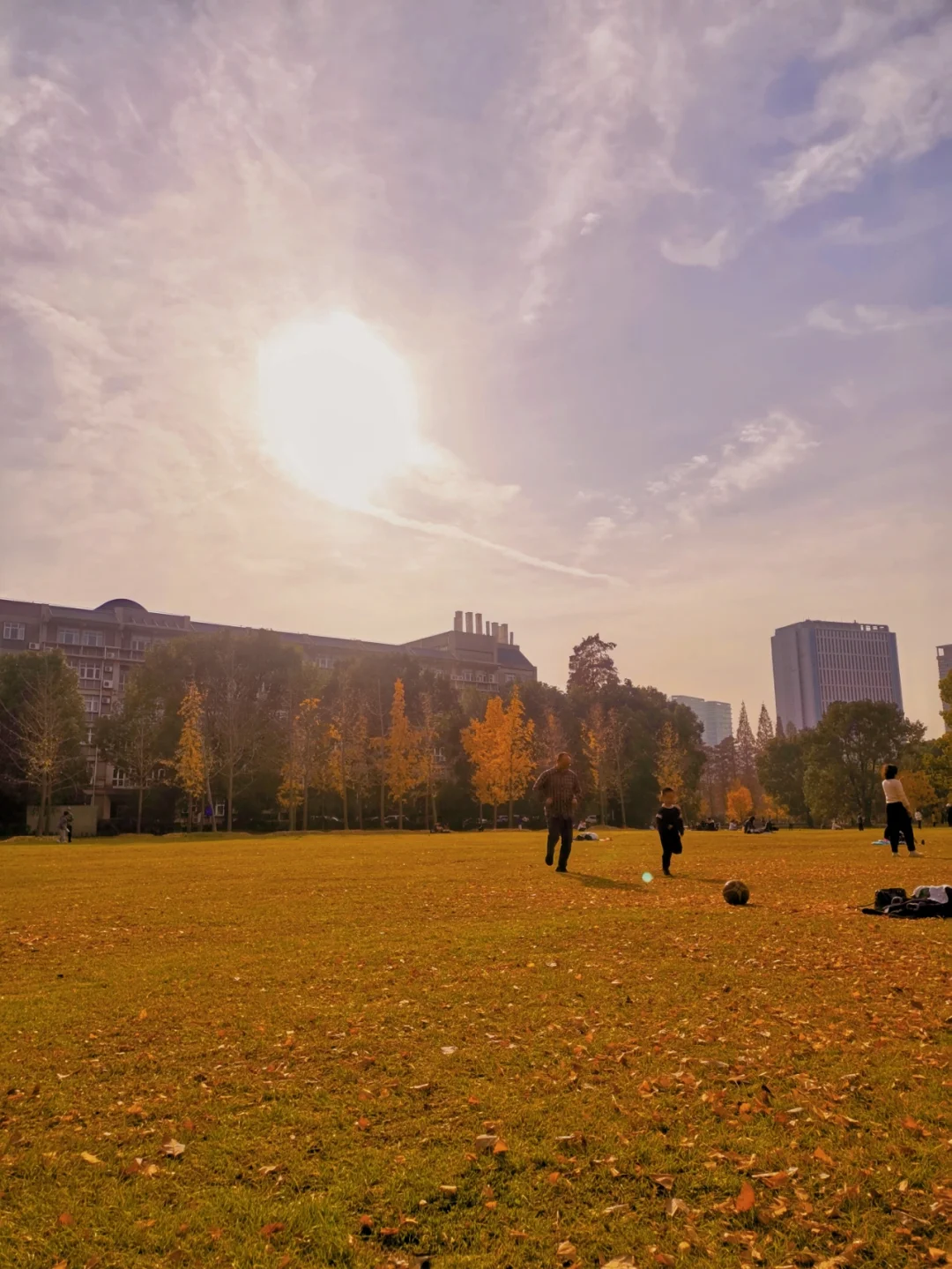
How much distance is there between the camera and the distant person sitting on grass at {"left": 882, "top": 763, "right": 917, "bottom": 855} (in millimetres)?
21781

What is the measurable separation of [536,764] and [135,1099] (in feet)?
242

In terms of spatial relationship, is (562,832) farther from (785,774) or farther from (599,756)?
(785,774)

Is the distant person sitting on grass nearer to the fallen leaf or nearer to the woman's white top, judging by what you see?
the woman's white top

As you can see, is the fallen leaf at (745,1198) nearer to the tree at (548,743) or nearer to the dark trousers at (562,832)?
the dark trousers at (562,832)

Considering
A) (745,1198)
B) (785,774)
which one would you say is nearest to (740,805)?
(785,774)

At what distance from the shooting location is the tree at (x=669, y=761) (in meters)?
82.1

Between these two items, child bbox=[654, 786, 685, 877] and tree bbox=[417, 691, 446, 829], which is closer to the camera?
child bbox=[654, 786, 685, 877]

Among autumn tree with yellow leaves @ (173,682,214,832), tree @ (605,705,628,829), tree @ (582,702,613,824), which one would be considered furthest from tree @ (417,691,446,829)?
autumn tree with yellow leaves @ (173,682,214,832)

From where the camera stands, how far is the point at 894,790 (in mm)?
21859

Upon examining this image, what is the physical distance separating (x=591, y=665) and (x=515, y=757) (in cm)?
3515

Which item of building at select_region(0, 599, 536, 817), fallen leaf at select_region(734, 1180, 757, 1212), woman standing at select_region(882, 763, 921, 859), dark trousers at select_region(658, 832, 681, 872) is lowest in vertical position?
fallen leaf at select_region(734, 1180, 757, 1212)

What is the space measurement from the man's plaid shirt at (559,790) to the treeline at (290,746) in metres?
46.8

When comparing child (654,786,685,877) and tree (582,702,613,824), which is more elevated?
tree (582,702,613,824)

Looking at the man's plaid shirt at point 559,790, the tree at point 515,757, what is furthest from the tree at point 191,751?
the man's plaid shirt at point 559,790
